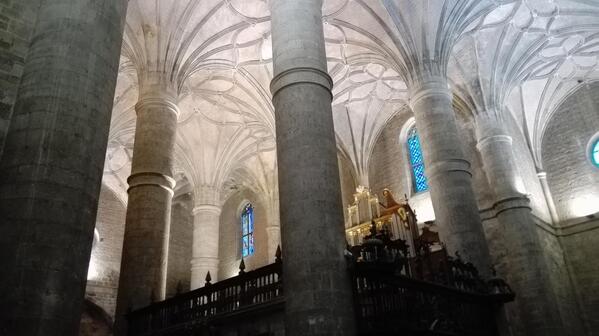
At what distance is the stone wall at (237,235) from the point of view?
77.5 ft

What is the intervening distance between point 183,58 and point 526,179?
13028 mm

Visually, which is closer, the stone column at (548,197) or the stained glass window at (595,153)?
the stained glass window at (595,153)

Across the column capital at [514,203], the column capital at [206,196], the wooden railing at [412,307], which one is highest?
the column capital at [206,196]

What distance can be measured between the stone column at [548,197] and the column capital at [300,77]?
14711 millimetres

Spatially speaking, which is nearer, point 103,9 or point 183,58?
point 103,9

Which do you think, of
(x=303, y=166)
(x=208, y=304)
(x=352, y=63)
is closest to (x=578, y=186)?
(x=352, y=63)

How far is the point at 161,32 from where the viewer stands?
14289 millimetres

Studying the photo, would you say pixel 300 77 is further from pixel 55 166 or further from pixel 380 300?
pixel 55 166

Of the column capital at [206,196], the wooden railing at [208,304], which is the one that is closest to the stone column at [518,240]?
the wooden railing at [208,304]

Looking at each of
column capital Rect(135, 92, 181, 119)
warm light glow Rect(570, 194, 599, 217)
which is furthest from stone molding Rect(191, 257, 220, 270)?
warm light glow Rect(570, 194, 599, 217)

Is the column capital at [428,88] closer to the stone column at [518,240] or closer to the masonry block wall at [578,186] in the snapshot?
the stone column at [518,240]

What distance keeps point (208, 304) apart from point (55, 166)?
5.28 m

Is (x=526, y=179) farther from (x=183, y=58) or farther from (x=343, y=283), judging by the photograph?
(x=343, y=283)

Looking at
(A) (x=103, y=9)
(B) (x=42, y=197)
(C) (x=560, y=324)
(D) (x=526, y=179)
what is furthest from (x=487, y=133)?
(B) (x=42, y=197)
